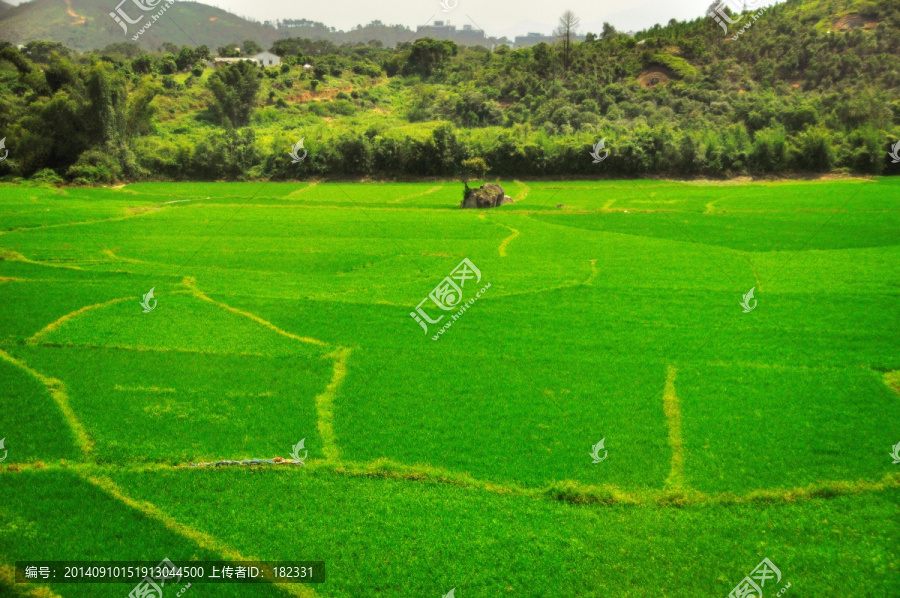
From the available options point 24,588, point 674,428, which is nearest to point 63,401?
point 24,588

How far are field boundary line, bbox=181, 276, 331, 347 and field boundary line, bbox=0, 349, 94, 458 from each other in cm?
696

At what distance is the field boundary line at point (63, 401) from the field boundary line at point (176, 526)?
1449mm

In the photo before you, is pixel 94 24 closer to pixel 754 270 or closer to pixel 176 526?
pixel 754 270

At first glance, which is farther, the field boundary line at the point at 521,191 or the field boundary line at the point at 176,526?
the field boundary line at the point at 521,191

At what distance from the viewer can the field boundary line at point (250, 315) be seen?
2197 cm

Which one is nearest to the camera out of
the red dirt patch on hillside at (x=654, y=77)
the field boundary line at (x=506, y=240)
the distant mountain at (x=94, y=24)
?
the field boundary line at (x=506, y=240)

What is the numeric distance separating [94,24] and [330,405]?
15093cm

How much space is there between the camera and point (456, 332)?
2284 cm

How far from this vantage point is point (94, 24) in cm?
13425

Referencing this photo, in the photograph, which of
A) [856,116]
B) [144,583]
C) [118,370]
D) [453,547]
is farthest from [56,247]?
[856,116]
